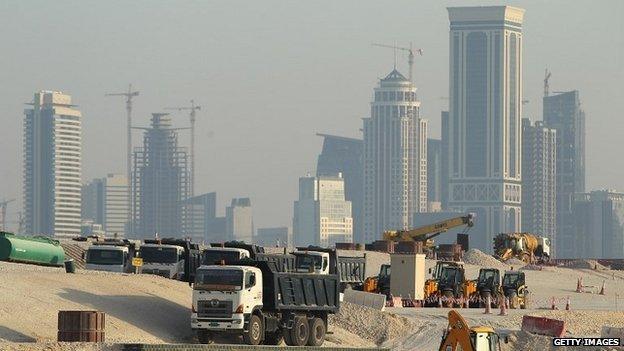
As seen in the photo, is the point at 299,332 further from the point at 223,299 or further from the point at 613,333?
the point at 613,333

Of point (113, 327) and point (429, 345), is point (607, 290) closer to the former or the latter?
point (429, 345)

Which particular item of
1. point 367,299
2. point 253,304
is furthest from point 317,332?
point 367,299

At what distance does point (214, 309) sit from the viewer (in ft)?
164

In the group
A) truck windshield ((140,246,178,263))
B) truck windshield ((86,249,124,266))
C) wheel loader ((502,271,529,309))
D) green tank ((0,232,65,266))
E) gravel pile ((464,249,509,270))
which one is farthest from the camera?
gravel pile ((464,249,509,270))

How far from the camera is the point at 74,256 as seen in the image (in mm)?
95438

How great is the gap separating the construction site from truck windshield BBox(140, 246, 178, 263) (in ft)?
0.20

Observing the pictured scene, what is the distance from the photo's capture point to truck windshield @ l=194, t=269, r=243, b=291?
4988 cm

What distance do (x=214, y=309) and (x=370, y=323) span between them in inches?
537

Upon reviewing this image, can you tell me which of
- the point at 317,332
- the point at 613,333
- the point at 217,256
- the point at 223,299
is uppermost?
the point at 217,256

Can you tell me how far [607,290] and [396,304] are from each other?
40.3 meters

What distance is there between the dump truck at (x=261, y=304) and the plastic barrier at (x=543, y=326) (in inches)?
353

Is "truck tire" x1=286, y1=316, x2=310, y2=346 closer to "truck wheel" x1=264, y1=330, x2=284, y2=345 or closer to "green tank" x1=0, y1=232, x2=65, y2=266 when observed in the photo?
"truck wheel" x1=264, y1=330, x2=284, y2=345

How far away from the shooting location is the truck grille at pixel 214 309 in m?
49.7

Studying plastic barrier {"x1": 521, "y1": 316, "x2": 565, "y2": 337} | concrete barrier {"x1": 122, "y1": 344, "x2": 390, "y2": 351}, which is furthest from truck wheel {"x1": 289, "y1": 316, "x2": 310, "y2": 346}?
plastic barrier {"x1": 521, "y1": 316, "x2": 565, "y2": 337}
